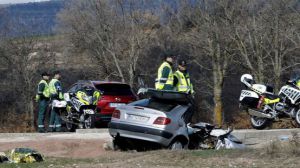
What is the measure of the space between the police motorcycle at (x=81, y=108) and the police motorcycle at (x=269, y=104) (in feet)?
17.5

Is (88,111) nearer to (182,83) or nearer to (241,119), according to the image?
(182,83)

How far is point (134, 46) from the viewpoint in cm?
4003

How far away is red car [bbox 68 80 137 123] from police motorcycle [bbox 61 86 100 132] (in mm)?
207

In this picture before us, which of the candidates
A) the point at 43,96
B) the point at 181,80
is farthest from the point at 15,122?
the point at 181,80

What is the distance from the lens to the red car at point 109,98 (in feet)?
76.7

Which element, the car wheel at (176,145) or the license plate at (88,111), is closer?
the car wheel at (176,145)

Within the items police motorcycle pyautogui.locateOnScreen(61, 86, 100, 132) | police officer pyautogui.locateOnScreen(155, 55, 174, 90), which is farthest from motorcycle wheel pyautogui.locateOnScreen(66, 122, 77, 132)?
police officer pyautogui.locateOnScreen(155, 55, 174, 90)

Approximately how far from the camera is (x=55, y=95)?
940 inches

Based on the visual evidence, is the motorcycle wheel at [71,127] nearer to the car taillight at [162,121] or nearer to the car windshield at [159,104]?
the car windshield at [159,104]

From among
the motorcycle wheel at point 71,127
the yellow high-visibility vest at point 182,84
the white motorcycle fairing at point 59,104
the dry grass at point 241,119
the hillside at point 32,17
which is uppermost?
the hillside at point 32,17

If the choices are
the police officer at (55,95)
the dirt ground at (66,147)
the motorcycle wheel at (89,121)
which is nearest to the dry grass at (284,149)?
the dirt ground at (66,147)

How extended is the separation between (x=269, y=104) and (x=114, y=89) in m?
Result: 5.51

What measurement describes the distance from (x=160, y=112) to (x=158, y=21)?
25.4 m

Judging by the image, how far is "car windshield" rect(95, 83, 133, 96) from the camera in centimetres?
2358
